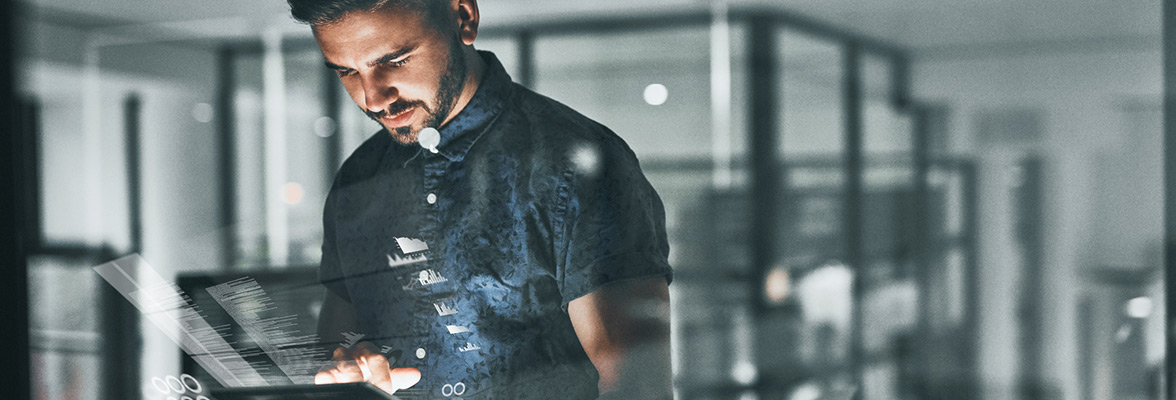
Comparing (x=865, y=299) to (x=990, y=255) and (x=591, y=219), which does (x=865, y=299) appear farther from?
(x=591, y=219)

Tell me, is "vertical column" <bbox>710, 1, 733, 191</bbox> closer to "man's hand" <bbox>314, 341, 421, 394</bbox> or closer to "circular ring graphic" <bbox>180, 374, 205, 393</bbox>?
"man's hand" <bbox>314, 341, 421, 394</bbox>

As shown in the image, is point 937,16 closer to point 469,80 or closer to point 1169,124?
point 1169,124

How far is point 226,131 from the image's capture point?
127cm

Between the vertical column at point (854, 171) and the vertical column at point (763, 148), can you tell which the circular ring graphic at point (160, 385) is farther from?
the vertical column at point (854, 171)

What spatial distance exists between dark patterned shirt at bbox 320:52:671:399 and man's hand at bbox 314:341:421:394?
0.02m

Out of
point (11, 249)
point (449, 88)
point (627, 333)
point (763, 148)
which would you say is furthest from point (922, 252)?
point (11, 249)

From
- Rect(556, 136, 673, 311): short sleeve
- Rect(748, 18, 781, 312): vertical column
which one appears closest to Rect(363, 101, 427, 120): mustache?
Rect(556, 136, 673, 311): short sleeve

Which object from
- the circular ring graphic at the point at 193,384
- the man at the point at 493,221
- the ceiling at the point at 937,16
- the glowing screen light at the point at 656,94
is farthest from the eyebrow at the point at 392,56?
the circular ring graphic at the point at 193,384

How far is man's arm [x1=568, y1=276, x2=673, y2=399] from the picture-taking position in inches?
43.8

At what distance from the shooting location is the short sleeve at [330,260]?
48.1 inches

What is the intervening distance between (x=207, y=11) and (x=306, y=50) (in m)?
0.20

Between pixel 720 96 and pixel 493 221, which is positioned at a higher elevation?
pixel 720 96

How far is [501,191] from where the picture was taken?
1.13 meters

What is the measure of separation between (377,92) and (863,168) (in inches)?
26.2
